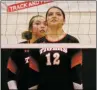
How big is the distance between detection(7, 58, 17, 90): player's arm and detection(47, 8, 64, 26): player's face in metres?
0.59

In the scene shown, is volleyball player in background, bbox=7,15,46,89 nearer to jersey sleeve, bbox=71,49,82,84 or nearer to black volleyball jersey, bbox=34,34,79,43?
black volleyball jersey, bbox=34,34,79,43

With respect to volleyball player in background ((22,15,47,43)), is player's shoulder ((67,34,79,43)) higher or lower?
lower

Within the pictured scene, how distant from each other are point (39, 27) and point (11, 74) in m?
0.60

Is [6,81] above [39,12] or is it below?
below

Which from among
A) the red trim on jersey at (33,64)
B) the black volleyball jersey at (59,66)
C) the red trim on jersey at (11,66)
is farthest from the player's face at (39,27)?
the red trim on jersey at (11,66)

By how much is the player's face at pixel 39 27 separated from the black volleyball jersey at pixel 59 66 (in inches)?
7.1

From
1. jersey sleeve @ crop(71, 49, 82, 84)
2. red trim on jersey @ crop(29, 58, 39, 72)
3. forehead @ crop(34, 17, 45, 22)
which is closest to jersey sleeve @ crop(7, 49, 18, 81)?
red trim on jersey @ crop(29, 58, 39, 72)

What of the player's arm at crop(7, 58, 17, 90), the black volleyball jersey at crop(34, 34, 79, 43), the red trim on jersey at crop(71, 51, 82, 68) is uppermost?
the black volleyball jersey at crop(34, 34, 79, 43)

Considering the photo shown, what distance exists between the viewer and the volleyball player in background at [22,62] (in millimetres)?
2576

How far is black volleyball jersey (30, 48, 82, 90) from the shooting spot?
2.54 metres

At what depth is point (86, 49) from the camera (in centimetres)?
256

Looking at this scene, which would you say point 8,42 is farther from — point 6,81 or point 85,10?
point 85,10

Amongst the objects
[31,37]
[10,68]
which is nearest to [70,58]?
[31,37]

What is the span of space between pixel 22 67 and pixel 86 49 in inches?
28.3
